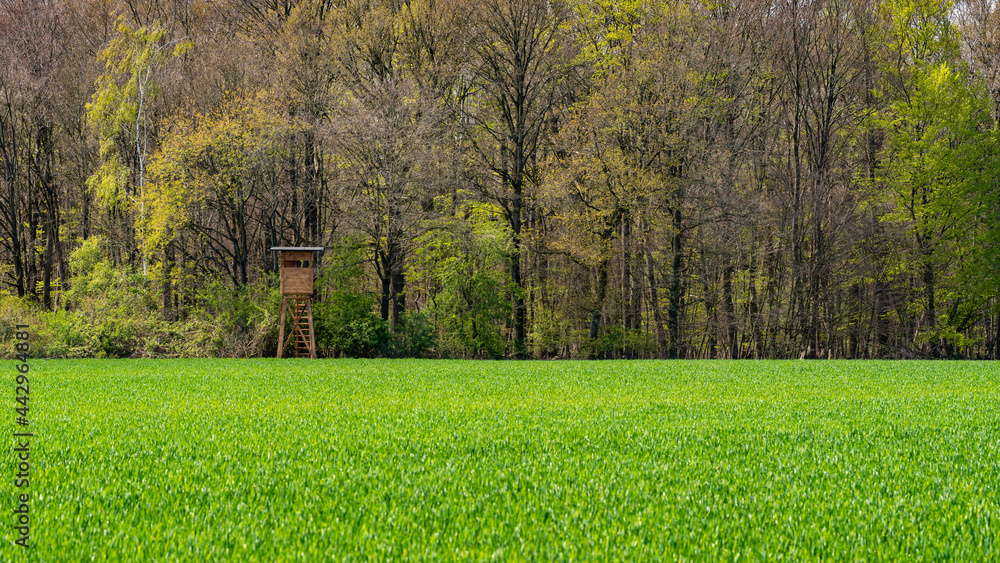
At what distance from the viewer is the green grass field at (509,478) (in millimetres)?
3760

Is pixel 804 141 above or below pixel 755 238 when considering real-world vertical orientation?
above

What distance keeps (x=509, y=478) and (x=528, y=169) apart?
25.4 meters

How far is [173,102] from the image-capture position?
27.6 m

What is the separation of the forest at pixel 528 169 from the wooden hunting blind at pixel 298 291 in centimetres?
94

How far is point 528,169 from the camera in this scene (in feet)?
97.9

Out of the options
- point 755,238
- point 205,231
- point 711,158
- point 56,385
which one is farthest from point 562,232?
point 56,385

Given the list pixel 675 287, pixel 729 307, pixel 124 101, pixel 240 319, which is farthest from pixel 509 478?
pixel 124 101

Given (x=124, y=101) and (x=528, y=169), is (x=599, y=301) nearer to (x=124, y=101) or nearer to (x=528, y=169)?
(x=528, y=169)

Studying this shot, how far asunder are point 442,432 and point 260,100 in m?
21.5

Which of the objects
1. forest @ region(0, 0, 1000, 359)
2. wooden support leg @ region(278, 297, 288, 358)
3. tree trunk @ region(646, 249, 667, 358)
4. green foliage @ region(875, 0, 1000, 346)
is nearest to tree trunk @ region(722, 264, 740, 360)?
forest @ region(0, 0, 1000, 359)

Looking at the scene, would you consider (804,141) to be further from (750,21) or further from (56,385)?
(56,385)

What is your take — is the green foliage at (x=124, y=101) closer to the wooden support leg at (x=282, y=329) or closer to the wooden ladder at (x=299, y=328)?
the wooden ladder at (x=299, y=328)

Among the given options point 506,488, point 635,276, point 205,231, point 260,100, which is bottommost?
point 506,488

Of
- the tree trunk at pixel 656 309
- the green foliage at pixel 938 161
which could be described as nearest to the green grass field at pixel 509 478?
the tree trunk at pixel 656 309
